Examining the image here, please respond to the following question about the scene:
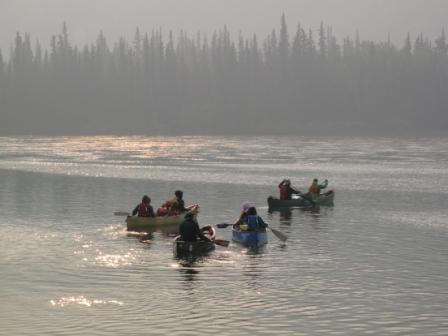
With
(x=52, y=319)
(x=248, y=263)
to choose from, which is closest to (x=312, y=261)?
(x=248, y=263)

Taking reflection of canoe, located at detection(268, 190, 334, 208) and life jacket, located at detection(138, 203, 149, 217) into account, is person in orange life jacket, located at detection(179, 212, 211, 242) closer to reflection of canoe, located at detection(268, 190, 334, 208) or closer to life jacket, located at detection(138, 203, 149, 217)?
life jacket, located at detection(138, 203, 149, 217)

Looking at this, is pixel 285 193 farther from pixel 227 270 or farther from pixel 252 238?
pixel 227 270

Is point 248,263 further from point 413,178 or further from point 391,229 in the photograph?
point 413,178

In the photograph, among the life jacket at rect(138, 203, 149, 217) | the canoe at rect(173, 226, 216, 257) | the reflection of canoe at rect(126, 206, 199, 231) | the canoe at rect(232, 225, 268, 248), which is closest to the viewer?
the canoe at rect(173, 226, 216, 257)

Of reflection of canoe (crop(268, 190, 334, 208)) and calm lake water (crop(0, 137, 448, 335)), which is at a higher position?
reflection of canoe (crop(268, 190, 334, 208))

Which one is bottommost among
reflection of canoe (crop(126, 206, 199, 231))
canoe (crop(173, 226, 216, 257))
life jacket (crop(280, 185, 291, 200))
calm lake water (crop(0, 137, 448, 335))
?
calm lake water (crop(0, 137, 448, 335))

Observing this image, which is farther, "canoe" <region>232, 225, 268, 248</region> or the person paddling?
the person paddling

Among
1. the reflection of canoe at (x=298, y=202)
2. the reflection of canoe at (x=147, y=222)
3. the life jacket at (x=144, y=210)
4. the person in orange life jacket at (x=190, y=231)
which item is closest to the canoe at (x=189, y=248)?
the person in orange life jacket at (x=190, y=231)

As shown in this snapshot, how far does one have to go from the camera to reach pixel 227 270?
30469mm

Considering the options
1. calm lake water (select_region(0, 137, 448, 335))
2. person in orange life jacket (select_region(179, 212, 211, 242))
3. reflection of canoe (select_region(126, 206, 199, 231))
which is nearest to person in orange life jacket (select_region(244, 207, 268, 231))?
calm lake water (select_region(0, 137, 448, 335))

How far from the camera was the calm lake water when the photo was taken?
76.1ft

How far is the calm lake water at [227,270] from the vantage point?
23.2m

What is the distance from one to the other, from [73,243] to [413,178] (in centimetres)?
4727

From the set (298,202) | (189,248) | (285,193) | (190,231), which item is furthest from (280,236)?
(298,202)
